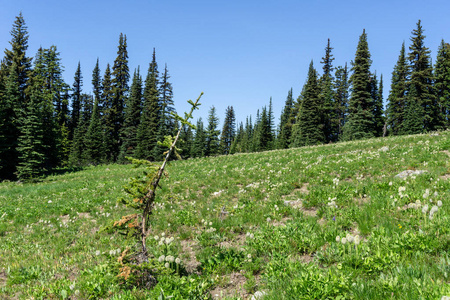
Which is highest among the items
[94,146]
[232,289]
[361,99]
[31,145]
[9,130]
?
[361,99]

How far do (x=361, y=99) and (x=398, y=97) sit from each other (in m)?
13.3

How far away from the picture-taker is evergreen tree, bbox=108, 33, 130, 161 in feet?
191

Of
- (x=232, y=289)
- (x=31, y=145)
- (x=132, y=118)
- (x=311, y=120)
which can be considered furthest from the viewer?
(x=132, y=118)

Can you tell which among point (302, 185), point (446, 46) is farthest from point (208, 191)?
point (446, 46)

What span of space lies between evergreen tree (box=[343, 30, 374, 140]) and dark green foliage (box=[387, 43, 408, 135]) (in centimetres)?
840

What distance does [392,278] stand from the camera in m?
3.25

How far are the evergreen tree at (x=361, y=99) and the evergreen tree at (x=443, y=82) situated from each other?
14.2 metres

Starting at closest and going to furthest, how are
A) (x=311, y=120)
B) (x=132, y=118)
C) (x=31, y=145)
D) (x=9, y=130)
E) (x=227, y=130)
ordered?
(x=31, y=145) < (x=9, y=130) < (x=311, y=120) < (x=132, y=118) < (x=227, y=130)

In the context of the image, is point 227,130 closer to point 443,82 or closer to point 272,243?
point 443,82

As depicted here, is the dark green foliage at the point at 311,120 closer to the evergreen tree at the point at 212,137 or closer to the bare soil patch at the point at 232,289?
the evergreen tree at the point at 212,137

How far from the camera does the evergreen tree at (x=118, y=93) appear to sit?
5809cm

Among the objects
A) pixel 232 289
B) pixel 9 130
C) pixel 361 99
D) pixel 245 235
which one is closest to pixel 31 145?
pixel 9 130

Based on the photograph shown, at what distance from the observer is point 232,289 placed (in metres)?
4.46

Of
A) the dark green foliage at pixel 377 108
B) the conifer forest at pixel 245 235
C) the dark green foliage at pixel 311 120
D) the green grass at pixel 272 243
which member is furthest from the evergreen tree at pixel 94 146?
the dark green foliage at pixel 377 108
